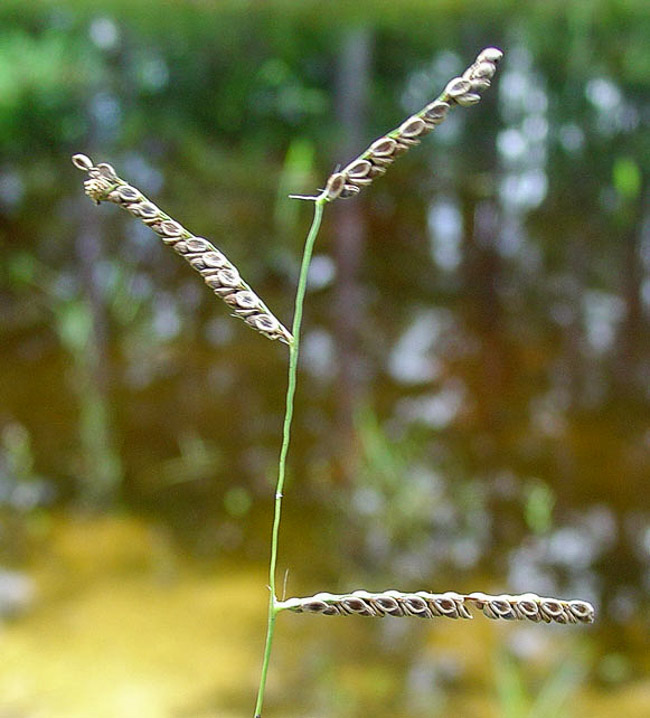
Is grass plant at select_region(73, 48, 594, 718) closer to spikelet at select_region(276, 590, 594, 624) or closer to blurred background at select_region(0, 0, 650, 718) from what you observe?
spikelet at select_region(276, 590, 594, 624)

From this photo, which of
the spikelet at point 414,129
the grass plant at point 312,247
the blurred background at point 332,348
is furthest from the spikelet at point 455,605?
the blurred background at point 332,348

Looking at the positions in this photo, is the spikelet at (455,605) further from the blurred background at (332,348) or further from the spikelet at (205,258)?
the blurred background at (332,348)

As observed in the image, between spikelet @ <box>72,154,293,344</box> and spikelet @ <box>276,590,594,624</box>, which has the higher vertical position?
spikelet @ <box>72,154,293,344</box>

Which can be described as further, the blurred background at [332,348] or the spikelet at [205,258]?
the blurred background at [332,348]

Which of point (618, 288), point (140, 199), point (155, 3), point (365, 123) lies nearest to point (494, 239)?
point (618, 288)

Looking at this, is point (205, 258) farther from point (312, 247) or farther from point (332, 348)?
point (332, 348)

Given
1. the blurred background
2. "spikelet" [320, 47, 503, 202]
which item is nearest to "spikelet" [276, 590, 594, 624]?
"spikelet" [320, 47, 503, 202]
